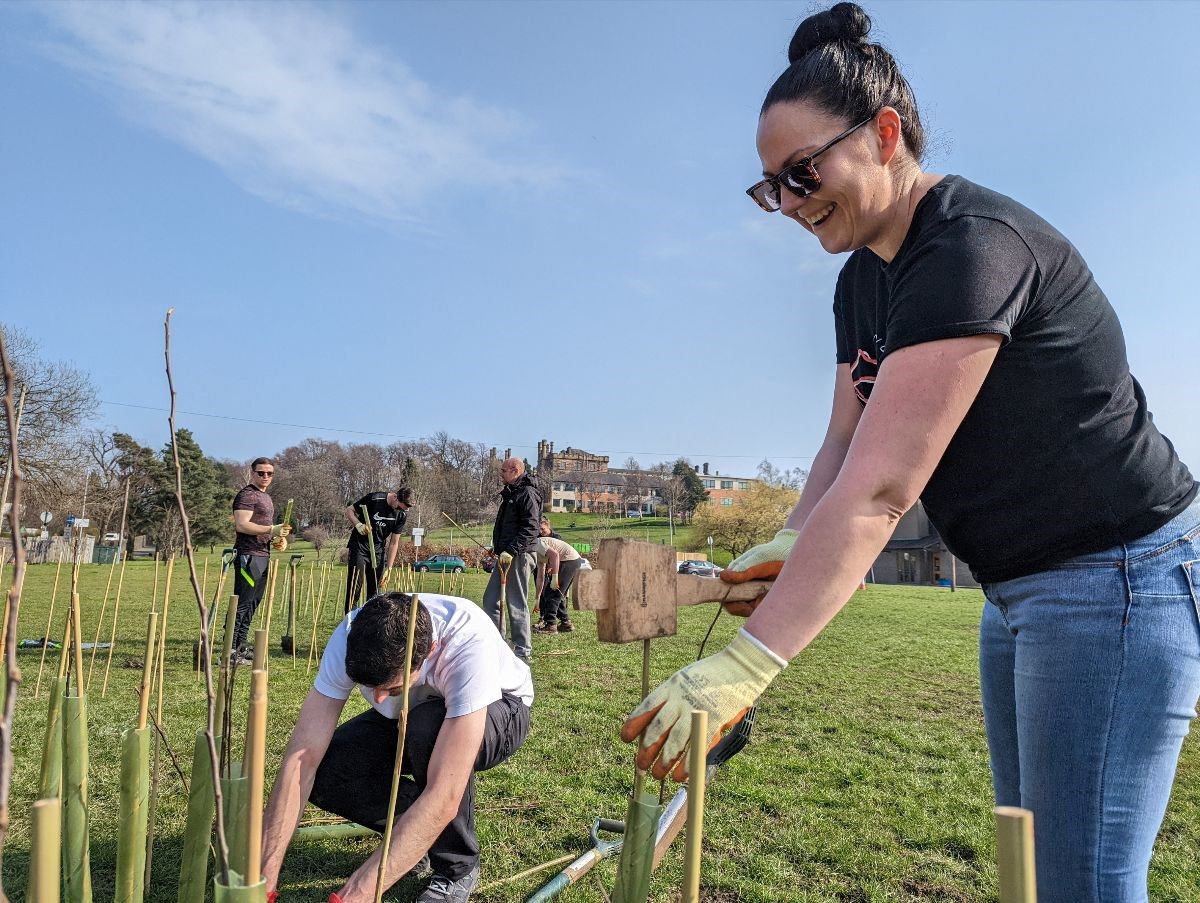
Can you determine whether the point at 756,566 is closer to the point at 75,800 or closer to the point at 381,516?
the point at 75,800

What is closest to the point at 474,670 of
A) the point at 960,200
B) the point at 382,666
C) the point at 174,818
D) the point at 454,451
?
the point at 382,666

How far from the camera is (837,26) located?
1.22 metres

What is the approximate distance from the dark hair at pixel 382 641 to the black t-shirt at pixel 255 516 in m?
4.19

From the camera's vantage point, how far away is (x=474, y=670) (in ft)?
7.55

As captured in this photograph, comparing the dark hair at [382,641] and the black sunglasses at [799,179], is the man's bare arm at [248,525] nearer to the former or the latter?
the dark hair at [382,641]

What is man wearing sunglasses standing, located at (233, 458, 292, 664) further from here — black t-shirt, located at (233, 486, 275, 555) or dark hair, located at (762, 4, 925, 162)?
dark hair, located at (762, 4, 925, 162)

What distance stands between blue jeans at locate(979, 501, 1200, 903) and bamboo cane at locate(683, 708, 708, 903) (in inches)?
19.3

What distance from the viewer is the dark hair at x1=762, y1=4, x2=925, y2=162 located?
A: 112cm

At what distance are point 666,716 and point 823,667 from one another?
632cm

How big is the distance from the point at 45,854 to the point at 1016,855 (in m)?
0.90

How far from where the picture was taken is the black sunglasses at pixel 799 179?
1.13 metres

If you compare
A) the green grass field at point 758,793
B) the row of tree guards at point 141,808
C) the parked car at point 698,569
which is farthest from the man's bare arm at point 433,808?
the parked car at point 698,569

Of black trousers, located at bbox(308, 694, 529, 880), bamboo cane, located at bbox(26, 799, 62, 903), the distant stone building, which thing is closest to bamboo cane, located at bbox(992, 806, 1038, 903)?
bamboo cane, located at bbox(26, 799, 62, 903)

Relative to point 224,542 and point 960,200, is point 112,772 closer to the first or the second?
point 960,200
